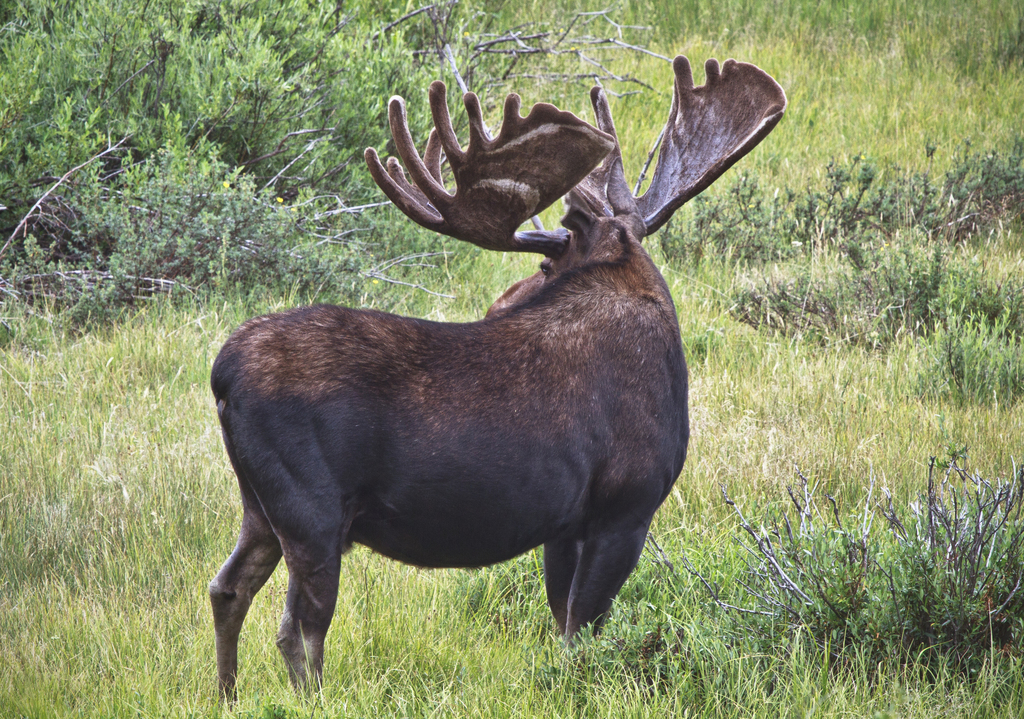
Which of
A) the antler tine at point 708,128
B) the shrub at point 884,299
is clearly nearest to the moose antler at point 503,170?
the antler tine at point 708,128

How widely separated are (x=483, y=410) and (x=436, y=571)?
1.44m

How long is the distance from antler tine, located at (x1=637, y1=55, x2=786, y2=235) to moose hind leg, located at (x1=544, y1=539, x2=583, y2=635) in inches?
49.7

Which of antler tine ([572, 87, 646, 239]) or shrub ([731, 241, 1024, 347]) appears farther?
shrub ([731, 241, 1024, 347])

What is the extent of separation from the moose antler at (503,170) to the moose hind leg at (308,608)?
135 cm

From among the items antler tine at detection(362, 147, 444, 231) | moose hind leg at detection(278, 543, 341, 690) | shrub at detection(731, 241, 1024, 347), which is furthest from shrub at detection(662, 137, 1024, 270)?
moose hind leg at detection(278, 543, 341, 690)

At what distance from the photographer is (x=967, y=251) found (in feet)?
24.9

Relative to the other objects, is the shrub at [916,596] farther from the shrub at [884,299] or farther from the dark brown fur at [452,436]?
the shrub at [884,299]

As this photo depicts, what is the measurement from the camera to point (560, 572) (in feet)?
11.2

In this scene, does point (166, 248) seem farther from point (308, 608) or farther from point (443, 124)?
point (308, 608)

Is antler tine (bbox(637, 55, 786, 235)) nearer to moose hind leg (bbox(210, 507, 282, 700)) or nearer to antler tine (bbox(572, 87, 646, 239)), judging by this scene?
antler tine (bbox(572, 87, 646, 239))

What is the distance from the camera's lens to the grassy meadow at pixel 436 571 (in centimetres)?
297

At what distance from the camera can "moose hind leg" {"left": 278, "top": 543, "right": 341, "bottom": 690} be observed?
8.73 ft

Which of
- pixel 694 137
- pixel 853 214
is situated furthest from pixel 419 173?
pixel 853 214

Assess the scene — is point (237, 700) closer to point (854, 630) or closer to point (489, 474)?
point (489, 474)
